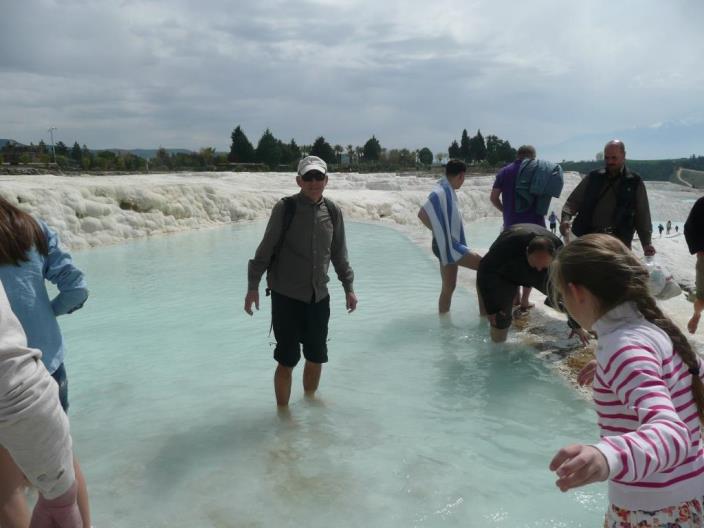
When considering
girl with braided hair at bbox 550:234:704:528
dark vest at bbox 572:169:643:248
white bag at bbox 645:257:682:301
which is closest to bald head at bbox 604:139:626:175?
dark vest at bbox 572:169:643:248

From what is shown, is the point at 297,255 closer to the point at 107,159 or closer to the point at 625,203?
the point at 625,203

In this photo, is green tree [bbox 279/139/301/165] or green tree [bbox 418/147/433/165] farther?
green tree [bbox 418/147/433/165]

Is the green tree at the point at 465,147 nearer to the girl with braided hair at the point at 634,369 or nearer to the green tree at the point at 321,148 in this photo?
the green tree at the point at 321,148

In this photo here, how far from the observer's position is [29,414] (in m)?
1.66

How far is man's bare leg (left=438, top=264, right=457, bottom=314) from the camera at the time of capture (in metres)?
5.79

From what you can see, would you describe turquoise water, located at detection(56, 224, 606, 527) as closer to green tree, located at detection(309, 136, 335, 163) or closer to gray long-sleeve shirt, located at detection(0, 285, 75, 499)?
gray long-sleeve shirt, located at detection(0, 285, 75, 499)

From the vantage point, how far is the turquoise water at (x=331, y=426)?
2723 mm

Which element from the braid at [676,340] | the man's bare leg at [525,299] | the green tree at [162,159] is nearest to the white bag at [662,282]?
the braid at [676,340]

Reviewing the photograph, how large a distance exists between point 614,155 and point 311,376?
10.3ft

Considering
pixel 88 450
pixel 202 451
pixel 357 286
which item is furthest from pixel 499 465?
pixel 357 286

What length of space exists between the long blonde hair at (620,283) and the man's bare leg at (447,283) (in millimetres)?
4183

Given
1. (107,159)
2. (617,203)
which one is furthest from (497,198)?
(107,159)

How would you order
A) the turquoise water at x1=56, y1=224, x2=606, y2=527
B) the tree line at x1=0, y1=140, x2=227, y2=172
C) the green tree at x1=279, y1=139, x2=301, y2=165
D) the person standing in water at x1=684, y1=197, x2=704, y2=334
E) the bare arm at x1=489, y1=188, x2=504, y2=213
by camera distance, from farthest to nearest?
the green tree at x1=279, y1=139, x2=301, y2=165
the tree line at x1=0, y1=140, x2=227, y2=172
the bare arm at x1=489, y1=188, x2=504, y2=213
the person standing in water at x1=684, y1=197, x2=704, y2=334
the turquoise water at x1=56, y1=224, x2=606, y2=527

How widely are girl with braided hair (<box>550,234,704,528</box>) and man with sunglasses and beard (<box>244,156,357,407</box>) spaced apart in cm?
200
